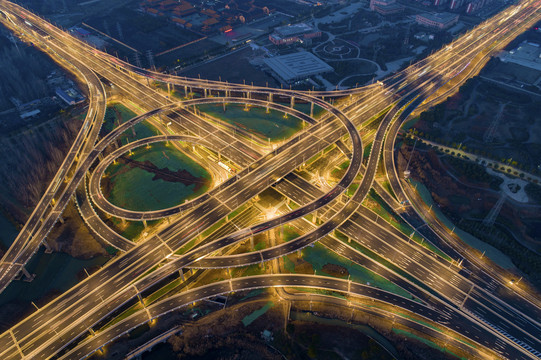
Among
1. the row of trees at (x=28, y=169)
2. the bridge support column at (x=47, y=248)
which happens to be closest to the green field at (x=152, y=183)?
the row of trees at (x=28, y=169)

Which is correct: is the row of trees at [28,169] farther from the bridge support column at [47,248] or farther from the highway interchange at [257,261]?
the bridge support column at [47,248]

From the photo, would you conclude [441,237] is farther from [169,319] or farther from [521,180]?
[169,319]

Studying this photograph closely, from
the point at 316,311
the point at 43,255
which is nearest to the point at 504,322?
the point at 316,311

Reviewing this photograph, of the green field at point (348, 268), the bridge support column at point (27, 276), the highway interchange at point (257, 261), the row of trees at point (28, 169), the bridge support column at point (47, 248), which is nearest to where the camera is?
the highway interchange at point (257, 261)

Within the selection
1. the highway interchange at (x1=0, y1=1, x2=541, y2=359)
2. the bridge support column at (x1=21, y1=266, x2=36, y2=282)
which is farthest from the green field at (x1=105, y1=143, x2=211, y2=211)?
the bridge support column at (x1=21, y1=266, x2=36, y2=282)

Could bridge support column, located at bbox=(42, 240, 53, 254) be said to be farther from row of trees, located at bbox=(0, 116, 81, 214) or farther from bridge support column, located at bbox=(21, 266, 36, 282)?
row of trees, located at bbox=(0, 116, 81, 214)

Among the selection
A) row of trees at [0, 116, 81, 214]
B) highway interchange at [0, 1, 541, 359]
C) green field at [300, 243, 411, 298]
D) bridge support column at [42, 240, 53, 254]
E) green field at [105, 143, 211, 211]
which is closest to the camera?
highway interchange at [0, 1, 541, 359]

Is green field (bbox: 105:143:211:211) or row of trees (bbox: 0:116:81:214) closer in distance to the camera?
green field (bbox: 105:143:211:211)

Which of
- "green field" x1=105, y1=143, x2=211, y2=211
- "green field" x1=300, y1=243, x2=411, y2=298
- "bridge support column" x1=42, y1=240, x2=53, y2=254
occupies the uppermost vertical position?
"green field" x1=105, y1=143, x2=211, y2=211
